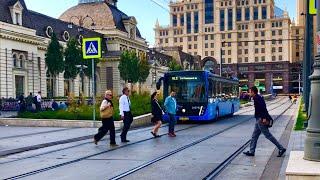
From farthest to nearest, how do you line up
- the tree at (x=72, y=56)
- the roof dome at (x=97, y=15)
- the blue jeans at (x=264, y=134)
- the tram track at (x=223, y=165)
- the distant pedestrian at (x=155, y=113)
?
1. the roof dome at (x=97, y=15)
2. the tree at (x=72, y=56)
3. the distant pedestrian at (x=155, y=113)
4. the blue jeans at (x=264, y=134)
5. the tram track at (x=223, y=165)

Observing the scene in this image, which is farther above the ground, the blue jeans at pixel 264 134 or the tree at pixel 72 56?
the tree at pixel 72 56

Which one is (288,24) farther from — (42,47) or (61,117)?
(61,117)

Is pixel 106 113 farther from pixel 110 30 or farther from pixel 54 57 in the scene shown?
pixel 110 30

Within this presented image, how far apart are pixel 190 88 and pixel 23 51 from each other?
37.4 m

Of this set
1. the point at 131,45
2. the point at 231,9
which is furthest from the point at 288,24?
the point at 131,45

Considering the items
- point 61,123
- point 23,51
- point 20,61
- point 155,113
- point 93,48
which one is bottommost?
point 61,123

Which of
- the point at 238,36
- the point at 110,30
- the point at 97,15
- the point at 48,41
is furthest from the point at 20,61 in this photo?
the point at 238,36

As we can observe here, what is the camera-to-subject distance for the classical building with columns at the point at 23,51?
54875mm

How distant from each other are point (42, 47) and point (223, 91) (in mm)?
39794

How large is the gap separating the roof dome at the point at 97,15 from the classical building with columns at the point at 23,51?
62.1 ft

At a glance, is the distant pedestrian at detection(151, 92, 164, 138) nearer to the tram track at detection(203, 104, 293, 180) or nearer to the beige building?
the tram track at detection(203, 104, 293, 180)

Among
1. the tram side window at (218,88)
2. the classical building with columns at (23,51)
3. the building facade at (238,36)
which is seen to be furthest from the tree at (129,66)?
the building facade at (238,36)

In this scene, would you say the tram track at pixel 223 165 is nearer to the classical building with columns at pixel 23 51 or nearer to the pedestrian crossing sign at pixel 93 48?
the pedestrian crossing sign at pixel 93 48

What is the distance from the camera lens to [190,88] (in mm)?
26234
